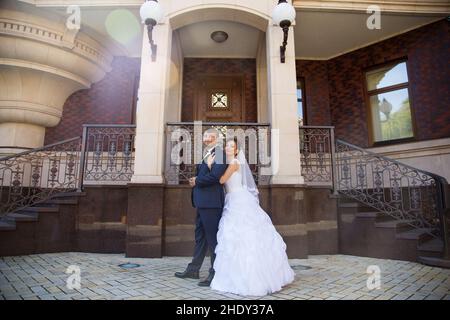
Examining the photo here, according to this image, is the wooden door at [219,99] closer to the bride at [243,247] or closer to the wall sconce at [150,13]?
the wall sconce at [150,13]

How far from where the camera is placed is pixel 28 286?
3.29 metres

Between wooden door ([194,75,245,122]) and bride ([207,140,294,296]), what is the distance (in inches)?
185

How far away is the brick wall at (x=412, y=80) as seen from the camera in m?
6.88

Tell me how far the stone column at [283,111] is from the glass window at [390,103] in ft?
11.9

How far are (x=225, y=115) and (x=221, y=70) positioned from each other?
4.74 ft

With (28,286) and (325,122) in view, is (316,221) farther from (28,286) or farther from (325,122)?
(28,286)

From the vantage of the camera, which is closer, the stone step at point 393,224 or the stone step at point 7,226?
the stone step at point 7,226

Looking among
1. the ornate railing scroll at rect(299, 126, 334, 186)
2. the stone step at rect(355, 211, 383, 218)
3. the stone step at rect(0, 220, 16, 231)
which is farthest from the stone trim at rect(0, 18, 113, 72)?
the stone step at rect(355, 211, 383, 218)

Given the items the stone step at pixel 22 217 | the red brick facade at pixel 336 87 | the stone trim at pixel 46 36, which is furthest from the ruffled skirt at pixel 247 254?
the stone trim at pixel 46 36

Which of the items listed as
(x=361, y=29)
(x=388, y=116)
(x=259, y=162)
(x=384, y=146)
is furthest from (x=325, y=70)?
(x=259, y=162)

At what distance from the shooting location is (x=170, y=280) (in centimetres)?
365

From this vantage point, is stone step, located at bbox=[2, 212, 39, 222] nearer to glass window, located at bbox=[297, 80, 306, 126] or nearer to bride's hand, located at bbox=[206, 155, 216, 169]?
bride's hand, located at bbox=[206, 155, 216, 169]

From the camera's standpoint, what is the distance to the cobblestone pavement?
3.07 metres
